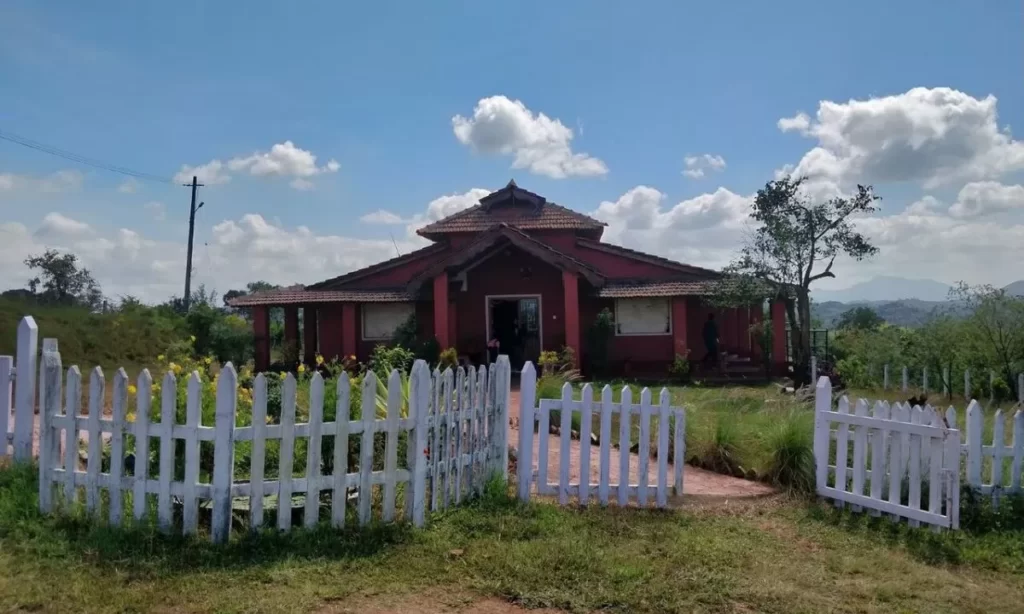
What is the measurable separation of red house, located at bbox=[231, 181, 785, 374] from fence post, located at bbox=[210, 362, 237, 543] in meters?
14.2

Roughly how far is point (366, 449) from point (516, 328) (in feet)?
53.9

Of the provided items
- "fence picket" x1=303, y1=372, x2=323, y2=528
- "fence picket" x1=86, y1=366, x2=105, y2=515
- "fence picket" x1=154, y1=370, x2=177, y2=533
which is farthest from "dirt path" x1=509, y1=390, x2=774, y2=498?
"fence picket" x1=86, y1=366, x2=105, y2=515

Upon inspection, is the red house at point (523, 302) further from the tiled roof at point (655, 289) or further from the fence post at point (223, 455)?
the fence post at point (223, 455)

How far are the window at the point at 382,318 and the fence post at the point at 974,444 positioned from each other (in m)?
16.2

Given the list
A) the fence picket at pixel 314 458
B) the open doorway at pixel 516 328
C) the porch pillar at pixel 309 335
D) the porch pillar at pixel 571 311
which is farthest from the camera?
the porch pillar at pixel 309 335

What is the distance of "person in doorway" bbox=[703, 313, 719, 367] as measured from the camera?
1909 cm

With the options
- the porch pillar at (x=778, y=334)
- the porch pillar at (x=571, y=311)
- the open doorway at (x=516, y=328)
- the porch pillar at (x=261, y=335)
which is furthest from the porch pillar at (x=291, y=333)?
the porch pillar at (x=778, y=334)

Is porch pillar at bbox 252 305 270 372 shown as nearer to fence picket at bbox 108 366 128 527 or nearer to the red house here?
the red house

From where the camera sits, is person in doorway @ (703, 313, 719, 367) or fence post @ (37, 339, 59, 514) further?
person in doorway @ (703, 313, 719, 367)

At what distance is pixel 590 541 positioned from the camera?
4.96 m

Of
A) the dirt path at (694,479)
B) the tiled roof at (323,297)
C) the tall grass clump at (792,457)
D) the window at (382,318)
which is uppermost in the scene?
the tiled roof at (323,297)

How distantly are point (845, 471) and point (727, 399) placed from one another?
194 inches

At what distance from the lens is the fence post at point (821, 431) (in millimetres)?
6047

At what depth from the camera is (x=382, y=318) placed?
2075 centimetres
